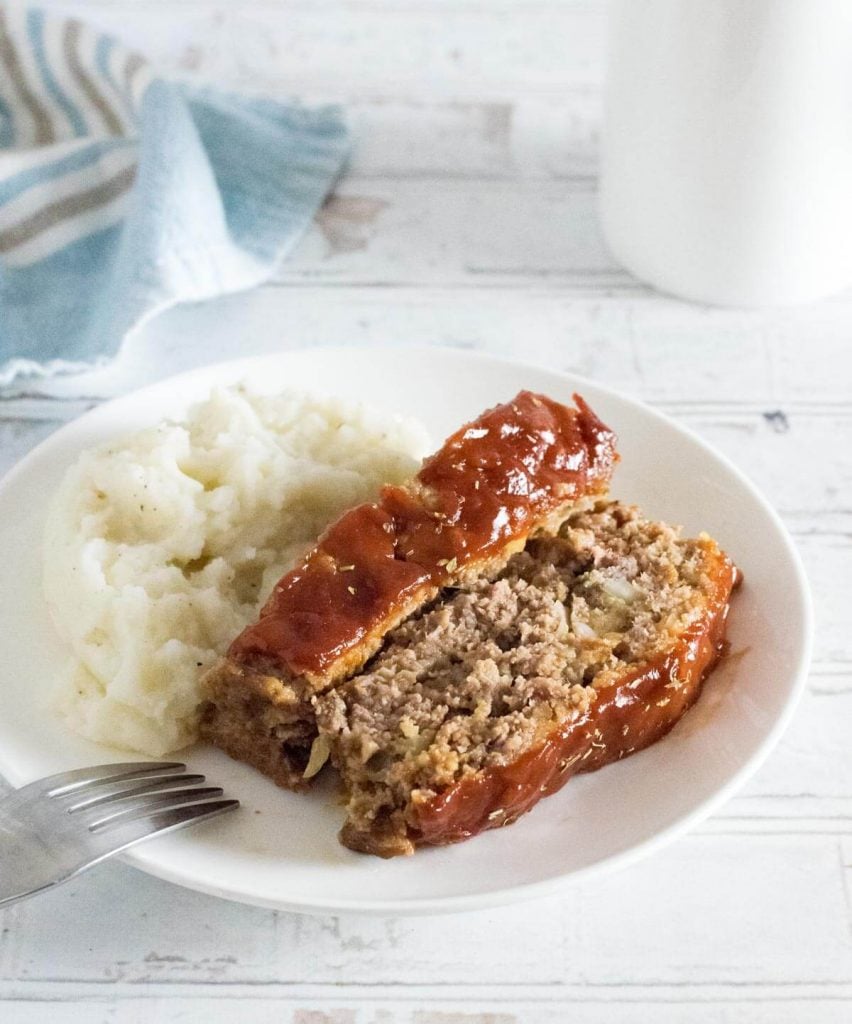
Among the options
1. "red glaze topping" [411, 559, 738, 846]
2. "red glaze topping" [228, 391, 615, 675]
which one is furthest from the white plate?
→ "red glaze topping" [228, 391, 615, 675]

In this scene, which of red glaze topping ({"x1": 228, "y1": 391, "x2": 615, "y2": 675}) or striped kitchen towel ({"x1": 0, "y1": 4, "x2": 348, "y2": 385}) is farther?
striped kitchen towel ({"x1": 0, "y1": 4, "x2": 348, "y2": 385})

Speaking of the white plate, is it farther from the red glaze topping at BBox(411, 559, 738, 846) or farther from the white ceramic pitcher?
the white ceramic pitcher

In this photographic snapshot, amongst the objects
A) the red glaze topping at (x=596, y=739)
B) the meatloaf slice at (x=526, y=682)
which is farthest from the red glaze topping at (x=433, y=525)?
the red glaze topping at (x=596, y=739)

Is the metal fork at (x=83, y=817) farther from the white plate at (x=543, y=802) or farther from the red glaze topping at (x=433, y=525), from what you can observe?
the red glaze topping at (x=433, y=525)

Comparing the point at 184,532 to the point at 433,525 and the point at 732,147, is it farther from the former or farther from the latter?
the point at 732,147

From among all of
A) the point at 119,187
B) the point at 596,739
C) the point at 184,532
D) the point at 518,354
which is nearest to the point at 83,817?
the point at 184,532

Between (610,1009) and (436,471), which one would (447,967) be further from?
(436,471)

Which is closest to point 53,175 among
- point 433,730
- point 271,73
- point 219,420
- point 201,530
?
point 271,73
